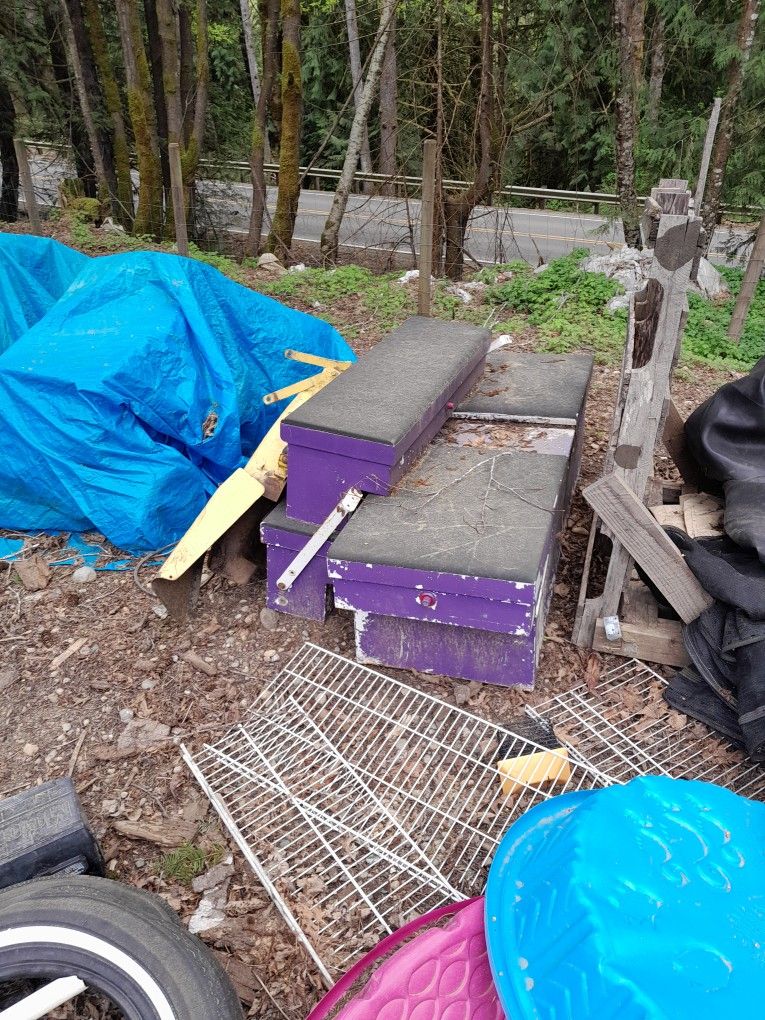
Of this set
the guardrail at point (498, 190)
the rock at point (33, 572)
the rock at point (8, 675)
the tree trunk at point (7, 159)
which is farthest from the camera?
the tree trunk at point (7, 159)

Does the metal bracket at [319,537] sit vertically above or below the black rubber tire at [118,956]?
above

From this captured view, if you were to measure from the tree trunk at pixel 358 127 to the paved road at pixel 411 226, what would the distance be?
40cm

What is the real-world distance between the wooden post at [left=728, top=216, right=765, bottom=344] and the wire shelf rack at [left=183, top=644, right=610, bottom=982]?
615 centimetres

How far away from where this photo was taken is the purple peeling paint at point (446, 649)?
3150mm

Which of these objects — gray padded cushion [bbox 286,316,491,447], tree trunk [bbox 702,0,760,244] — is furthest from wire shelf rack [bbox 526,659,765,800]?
tree trunk [bbox 702,0,760,244]

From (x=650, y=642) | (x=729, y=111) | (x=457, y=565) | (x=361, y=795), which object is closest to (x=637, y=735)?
(x=650, y=642)

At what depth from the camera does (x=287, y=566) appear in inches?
141

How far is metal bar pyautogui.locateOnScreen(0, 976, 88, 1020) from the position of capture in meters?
1.83

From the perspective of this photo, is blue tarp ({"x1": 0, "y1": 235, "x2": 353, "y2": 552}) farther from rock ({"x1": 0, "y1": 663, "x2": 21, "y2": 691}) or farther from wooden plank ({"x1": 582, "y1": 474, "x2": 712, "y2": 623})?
wooden plank ({"x1": 582, "y1": 474, "x2": 712, "y2": 623})

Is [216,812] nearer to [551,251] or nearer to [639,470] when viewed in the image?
[639,470]

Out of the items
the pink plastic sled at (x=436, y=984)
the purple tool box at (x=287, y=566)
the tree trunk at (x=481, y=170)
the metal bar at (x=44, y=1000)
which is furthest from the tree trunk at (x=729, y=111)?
the metal bar at (x=44, y=1000)

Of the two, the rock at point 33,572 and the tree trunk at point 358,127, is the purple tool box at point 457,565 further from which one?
the tree trunk at point 358,127

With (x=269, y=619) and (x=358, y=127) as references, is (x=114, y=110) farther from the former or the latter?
(x=269, y=619)

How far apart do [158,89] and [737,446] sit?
10.9m
